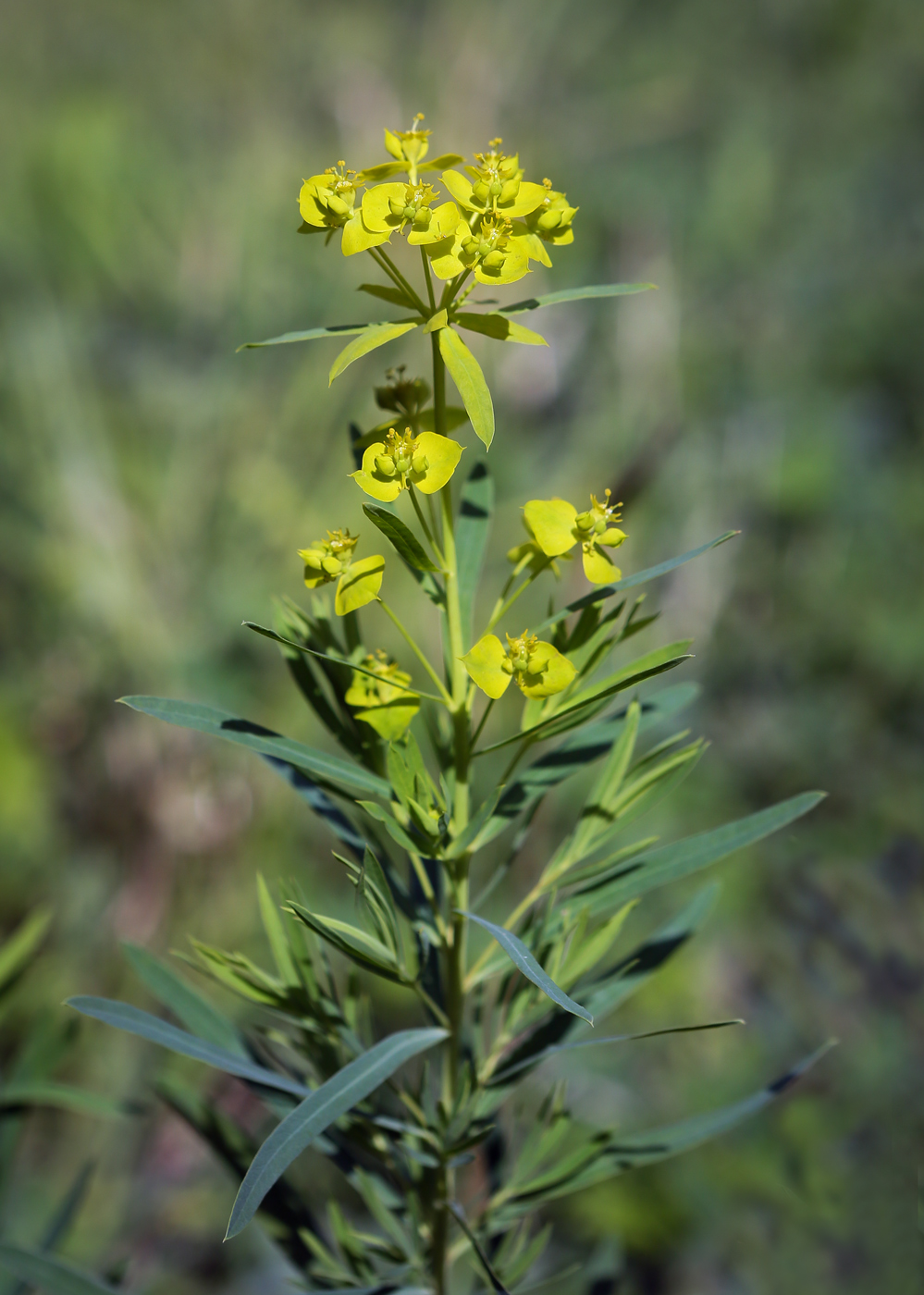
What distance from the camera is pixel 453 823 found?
1.08ft

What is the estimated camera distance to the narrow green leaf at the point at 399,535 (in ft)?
0.85

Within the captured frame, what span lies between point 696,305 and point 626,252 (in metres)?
0.76

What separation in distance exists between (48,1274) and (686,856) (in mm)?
289

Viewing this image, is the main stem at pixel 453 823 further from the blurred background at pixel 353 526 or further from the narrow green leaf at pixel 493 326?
the blurred background at pixel 353 526

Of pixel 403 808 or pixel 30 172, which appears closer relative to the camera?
pixel 403 808

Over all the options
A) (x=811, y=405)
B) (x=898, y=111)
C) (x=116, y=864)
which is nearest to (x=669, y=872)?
(x=116, y=864)

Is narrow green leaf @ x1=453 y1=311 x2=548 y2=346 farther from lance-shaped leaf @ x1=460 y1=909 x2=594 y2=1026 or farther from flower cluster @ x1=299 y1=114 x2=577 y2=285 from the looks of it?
lance-shaped leaf @ x1=460 y1=909 x2=594 y2=1026

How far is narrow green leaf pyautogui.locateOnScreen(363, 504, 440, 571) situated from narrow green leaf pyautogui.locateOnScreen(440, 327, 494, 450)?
4cm

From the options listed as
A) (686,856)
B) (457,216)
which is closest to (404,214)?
(457,216)

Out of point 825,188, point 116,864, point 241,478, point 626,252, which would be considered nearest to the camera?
point 116,864

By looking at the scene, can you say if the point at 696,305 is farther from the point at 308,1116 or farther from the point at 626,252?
the point at 308,1116

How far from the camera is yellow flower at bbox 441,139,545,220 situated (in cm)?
28

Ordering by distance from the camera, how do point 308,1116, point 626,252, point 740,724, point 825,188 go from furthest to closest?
1. point 825,188
2. point 626,252
3. point 740,724
4. point 308,1116

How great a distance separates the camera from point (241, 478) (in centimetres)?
155
